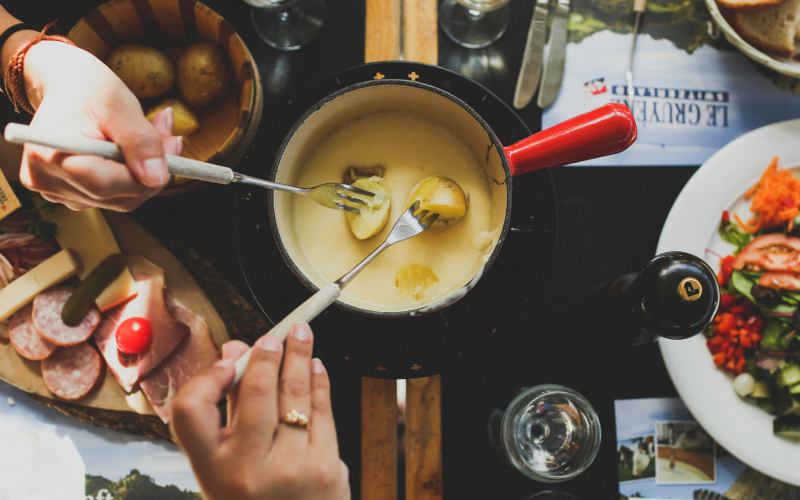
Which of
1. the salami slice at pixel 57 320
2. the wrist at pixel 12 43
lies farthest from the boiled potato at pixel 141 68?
the salami slice at pixel 57 320

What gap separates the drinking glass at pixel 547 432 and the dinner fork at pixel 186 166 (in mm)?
575

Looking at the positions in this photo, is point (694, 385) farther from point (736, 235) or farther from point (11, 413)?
point (11, 413)

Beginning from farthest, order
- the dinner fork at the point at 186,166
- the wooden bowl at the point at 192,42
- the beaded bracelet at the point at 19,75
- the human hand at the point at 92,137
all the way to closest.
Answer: the wooden bowl at the point at 192,42 → the beaded bracelet at the point at 19,75 → the human hand at the point at 92,137 → the dinner fork at the point at 186,166

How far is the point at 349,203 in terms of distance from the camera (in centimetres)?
80

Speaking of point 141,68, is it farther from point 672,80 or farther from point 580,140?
point 672,80

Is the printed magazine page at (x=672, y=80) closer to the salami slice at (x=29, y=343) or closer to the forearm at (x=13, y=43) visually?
the forearm at (x=13, y=43)

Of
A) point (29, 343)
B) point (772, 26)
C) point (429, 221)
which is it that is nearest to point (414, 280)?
point (429, 221)

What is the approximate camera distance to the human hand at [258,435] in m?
0.58

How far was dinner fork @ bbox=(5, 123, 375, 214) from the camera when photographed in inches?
19.7

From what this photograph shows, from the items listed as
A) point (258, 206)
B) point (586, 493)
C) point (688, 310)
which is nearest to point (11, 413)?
point (258, 206)

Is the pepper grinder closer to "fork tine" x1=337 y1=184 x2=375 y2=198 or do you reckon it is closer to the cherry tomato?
"fork tine" x1=337 y1=184 x2=375 y2=198

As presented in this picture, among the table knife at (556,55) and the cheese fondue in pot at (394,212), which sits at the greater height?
the table knife at (556,55)

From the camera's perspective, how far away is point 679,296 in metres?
0.79

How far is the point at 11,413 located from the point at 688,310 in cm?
148
